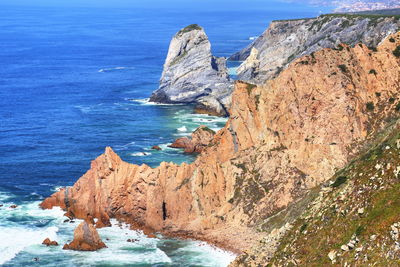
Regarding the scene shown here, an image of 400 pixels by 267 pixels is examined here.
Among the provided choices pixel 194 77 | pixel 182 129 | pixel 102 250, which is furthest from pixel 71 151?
→ pixel 194 77

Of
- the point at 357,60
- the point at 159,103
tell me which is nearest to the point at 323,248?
the point at 357,60

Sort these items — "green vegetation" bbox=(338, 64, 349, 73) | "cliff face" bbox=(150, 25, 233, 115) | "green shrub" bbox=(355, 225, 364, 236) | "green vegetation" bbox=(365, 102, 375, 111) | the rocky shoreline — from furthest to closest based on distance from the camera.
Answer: "cliff face" bbox=(150, 25, 233, 115) → "green vegetation" bbox=(338, 64, 349, 73) → "green vegetation" bbox=(365, 102, 375, 111) → the rocky shoreline → "green shrub" bbox=(355, 225, 364, 236)

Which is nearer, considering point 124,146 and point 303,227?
point 303,227

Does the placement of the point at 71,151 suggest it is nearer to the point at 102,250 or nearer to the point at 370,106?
the point at 102,250

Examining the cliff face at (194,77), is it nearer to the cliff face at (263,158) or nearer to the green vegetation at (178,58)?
the green vegetation at (178,58)

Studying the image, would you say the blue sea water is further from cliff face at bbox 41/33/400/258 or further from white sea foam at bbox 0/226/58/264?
cliff face at bbox 41/33/400/258

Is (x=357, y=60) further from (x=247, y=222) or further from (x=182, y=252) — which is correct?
(x=182, y=252)

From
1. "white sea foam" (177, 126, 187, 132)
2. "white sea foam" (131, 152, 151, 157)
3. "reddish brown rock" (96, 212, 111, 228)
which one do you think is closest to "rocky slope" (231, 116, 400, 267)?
"reddish brown rock" (96, 212, 111, 228)
